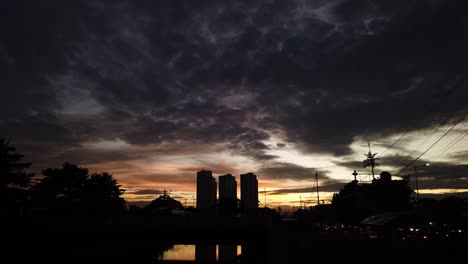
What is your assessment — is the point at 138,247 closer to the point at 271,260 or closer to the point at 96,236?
the point at 96,236

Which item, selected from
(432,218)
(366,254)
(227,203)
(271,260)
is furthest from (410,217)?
(227,203)

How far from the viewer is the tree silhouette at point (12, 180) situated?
44031mm

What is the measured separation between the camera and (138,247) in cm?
7056

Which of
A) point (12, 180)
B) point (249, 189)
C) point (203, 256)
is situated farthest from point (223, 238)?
point (249, 189)

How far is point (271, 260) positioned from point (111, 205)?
6167 cm

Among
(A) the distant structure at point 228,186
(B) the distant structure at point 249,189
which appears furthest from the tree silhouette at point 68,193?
(A) the distant structure at point 228,186

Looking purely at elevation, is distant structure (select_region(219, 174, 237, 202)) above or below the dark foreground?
above

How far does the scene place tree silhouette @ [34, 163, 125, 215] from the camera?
6488cm

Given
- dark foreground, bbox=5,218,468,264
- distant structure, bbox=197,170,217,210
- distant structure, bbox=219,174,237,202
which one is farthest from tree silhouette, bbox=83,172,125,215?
distant structure, bbox=219,174,237,202

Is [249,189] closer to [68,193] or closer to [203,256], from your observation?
[203,256]

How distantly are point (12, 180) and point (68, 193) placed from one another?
26.6 meters

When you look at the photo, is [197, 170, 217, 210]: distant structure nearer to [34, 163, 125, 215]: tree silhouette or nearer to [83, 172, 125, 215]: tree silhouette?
[83, 172, 125, 215]: tree silhouette

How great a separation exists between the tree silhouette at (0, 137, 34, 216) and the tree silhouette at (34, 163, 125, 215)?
19301 mm

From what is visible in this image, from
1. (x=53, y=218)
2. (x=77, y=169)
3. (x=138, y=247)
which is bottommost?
(x=138, y=247)
